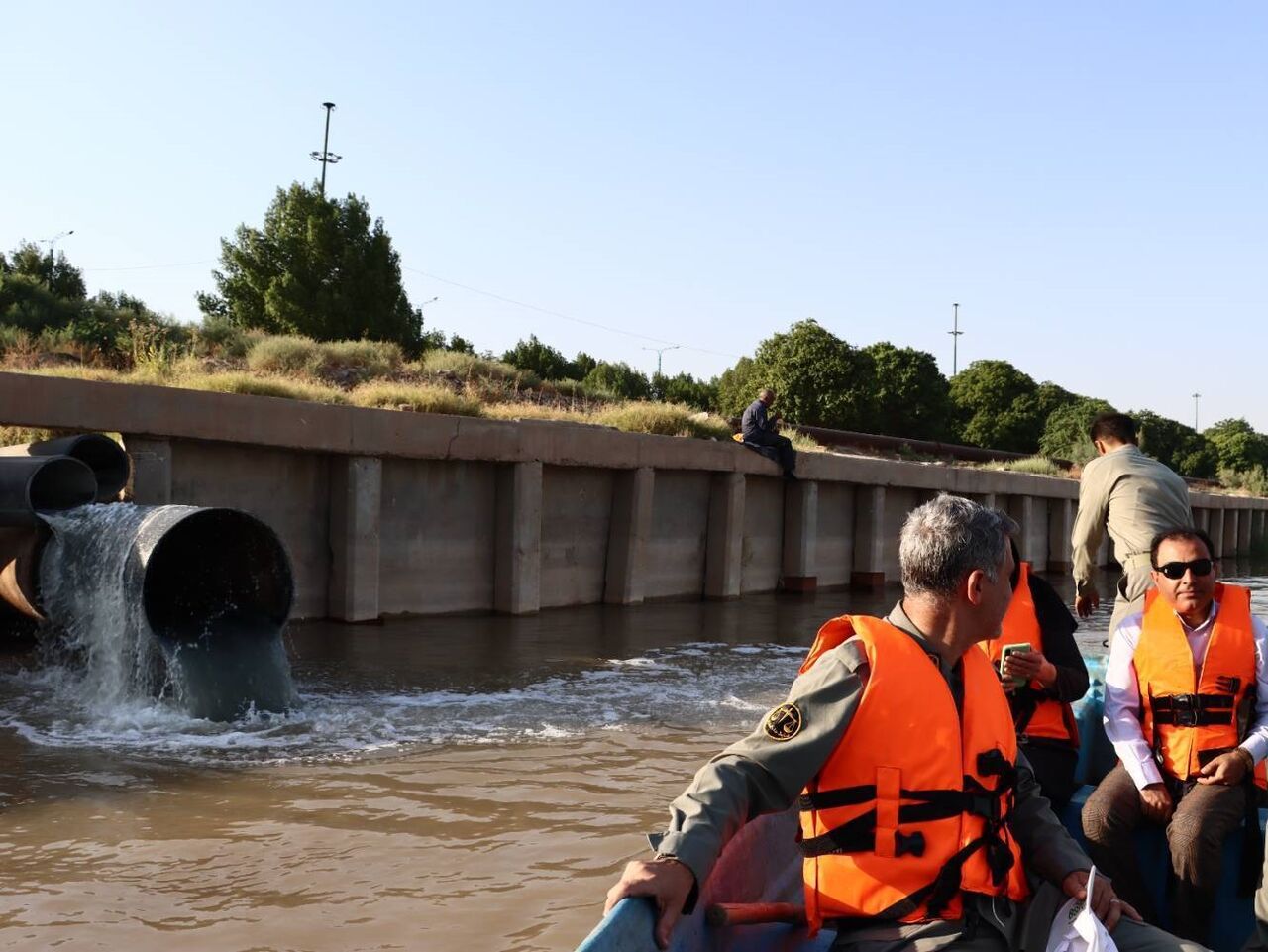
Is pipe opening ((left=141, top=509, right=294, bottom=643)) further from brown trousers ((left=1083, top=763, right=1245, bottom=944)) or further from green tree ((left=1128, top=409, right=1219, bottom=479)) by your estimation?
green tree ((left=1128, top=409, right=1219, bottom=479))

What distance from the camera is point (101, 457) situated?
10.8 m

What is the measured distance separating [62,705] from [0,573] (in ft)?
5.92

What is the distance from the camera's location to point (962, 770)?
2650 mm

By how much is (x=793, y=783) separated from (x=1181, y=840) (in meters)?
1.86

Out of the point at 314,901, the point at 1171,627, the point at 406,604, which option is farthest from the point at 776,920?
the point at 406,604

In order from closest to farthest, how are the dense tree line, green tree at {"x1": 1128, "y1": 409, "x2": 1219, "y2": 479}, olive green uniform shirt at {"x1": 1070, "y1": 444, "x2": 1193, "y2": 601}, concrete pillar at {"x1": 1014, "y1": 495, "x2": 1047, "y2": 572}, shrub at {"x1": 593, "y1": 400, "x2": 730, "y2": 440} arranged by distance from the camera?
olive green uniform shirt at {"x1": 1070, "y1": 444, "x2": 1193, "y2": 601}
shrub at {"x1": 593, "y1": 400, "x2": 730, "y2": 440}
concrete pillar at {"x1": 1014, "y1": 495, "x2": 1047, "y2": 572}
the dense tree line
green tree at {"x1": 1128, "y1": 409, "x2": 1219, "y2": 479}

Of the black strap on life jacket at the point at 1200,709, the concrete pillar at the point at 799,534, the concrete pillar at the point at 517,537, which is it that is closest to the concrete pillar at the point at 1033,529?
the concrete pillar at the point at 799,534

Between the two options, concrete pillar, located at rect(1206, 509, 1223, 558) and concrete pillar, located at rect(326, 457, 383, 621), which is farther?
concrete pillar, located at rect(1206, 509, 1223, 558)

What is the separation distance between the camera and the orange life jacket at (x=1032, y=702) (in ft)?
13.6

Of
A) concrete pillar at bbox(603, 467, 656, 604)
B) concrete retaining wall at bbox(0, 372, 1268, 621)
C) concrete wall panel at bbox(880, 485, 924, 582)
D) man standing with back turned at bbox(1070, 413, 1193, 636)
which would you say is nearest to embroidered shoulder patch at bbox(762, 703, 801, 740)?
man standing with back turned at bbox(1070, 413, 1193, 636)

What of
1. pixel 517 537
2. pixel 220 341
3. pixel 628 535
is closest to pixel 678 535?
pixel 628 535

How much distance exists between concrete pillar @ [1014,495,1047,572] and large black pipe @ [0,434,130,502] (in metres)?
19.2

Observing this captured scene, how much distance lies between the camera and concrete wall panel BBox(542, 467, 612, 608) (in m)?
14.9

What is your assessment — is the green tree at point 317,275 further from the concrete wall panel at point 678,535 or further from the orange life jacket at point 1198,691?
the orange life jacket at point 1198,691
